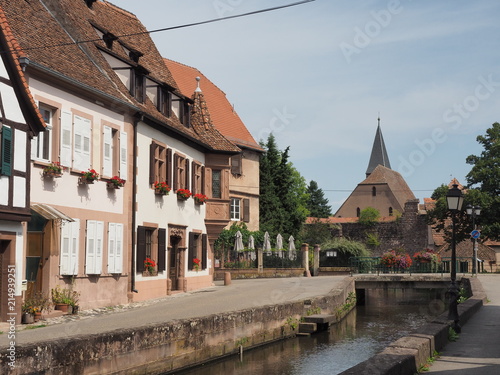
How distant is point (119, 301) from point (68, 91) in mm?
6275

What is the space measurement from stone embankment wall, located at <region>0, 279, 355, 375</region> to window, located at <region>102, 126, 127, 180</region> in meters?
5.87

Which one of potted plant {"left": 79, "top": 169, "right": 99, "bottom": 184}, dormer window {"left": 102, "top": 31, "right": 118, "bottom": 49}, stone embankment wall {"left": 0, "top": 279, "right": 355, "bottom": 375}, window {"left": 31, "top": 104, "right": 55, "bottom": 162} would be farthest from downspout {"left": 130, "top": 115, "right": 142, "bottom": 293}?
stone embankment wall {"left": 0, "top": 279, "right": 355, "bottom": 375}

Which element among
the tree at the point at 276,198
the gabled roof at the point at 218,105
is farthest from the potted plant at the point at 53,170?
the tree at the point at 276,198

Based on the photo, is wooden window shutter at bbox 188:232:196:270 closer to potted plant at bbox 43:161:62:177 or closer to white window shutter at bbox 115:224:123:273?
white window shutter at bbox 115:224:123:273

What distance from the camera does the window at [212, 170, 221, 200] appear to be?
29672 mm

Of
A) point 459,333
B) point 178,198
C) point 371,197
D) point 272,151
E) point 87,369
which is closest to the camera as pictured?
point 87,369

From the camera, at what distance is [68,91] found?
62.0ft

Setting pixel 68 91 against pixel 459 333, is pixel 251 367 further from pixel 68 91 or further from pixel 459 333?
pixel 68 91

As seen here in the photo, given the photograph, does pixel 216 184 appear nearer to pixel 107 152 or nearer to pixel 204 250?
pixel 204 250

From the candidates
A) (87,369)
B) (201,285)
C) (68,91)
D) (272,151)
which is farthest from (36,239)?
(272,151)

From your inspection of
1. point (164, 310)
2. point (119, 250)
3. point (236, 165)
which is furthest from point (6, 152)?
point (236, 165)

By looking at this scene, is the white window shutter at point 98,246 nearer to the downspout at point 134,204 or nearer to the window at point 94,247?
the window at point 94,247

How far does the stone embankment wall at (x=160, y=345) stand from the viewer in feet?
34.9

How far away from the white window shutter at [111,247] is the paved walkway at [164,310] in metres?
1.19
